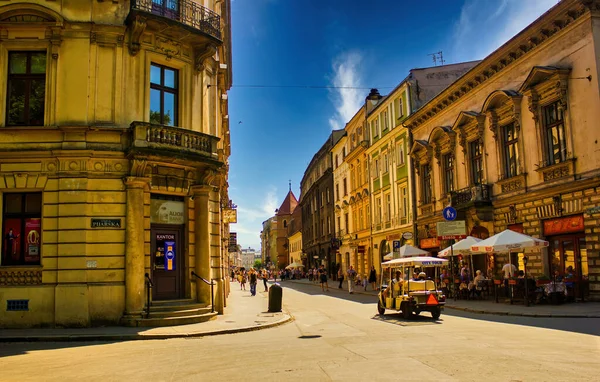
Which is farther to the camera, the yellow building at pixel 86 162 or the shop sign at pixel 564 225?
the shop sign at pixel 564 225

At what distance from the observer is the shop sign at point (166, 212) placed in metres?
19.1

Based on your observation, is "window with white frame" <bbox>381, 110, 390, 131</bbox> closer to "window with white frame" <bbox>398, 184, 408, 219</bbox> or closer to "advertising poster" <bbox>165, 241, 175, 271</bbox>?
"window with white frame" <bbox>398, 184, 408, 219</bbox>

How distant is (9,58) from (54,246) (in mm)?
6507

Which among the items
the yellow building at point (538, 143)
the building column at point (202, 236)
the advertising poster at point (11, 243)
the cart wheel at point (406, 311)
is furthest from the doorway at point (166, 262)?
the yellow building at point (538, 143)

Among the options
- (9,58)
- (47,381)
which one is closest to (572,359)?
(47,381)

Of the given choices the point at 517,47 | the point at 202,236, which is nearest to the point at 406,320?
the point at 202,236

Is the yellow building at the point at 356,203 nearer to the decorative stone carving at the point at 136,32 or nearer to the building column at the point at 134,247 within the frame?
the building column at the point at 134,247

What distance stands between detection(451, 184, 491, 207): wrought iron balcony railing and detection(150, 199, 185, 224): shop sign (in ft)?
49.0

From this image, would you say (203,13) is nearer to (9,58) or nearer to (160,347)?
(9,58)

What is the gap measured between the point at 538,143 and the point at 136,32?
54.4 feet

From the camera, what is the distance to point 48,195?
1742 centimetres

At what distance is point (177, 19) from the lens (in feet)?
64.8

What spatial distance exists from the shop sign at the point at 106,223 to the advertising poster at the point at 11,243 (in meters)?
2.55

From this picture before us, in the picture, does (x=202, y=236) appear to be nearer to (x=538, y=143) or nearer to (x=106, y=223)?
(x=106, y=223)
